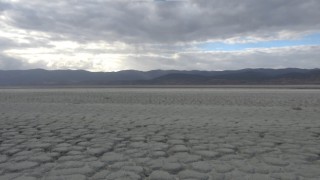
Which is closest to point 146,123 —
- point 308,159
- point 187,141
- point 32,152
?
point 187,141

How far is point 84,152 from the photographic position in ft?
15.3

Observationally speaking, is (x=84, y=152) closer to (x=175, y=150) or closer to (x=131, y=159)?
(x=131, y=159)

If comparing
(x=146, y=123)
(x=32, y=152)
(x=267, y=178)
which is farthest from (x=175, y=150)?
(x=146, y=123)

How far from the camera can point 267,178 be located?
351 centimetres

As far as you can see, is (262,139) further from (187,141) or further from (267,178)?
(267,178)

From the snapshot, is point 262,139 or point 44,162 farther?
point 262,139

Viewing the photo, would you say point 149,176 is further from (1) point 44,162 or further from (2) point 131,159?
(1) point 44,162

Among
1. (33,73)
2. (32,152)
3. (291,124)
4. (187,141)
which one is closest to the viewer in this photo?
(32,152)

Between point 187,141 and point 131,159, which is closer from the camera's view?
point 131,159

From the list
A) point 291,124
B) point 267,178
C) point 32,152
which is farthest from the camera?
point 291,124

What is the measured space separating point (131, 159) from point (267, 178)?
5.44 ft

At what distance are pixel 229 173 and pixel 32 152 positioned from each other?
268 cm

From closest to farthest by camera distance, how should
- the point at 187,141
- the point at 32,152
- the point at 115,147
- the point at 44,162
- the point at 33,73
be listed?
1. the point at 44,162
2. the point at 32,152
3. the point at 115,147
4. the point at 187,141
5. the point at 33,73

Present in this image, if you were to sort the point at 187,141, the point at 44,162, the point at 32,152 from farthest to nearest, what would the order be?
the point at 187,141 → the point at 32,152 → the point at 44,162
